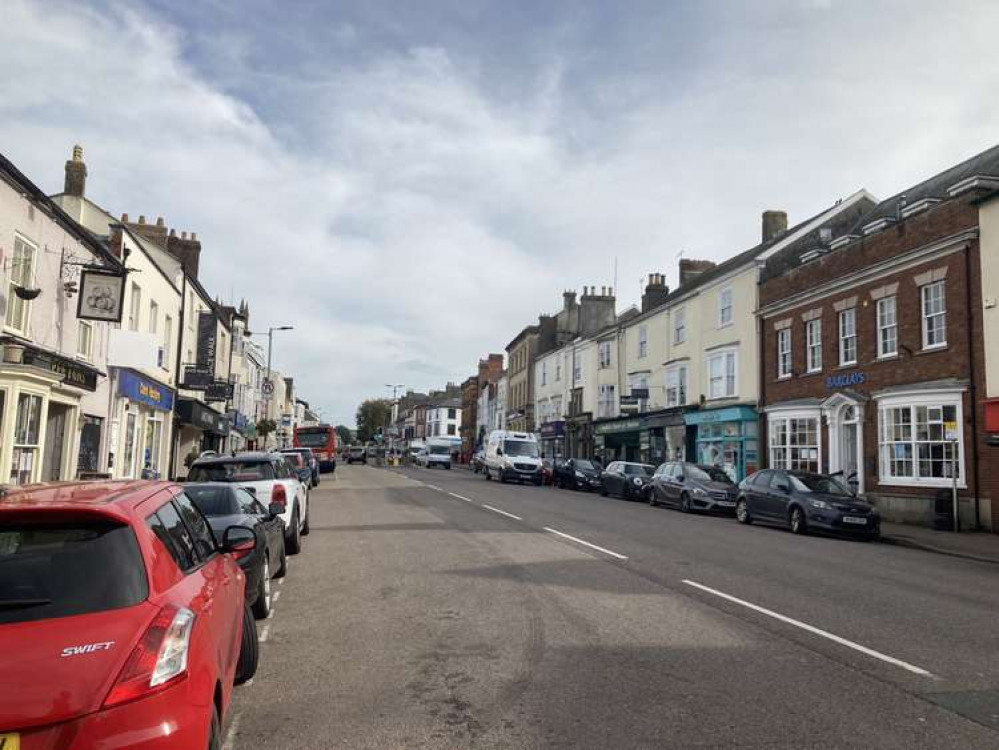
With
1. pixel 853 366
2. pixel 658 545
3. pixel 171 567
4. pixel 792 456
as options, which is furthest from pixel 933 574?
pixel 792 456

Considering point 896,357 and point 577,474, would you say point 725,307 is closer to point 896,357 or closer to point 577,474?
point 577,474

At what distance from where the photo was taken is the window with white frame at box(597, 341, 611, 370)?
46.8 metres

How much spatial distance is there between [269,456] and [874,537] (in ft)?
44.0

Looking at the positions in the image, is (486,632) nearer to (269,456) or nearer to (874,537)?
(269,456)

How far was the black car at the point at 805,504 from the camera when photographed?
687 inches

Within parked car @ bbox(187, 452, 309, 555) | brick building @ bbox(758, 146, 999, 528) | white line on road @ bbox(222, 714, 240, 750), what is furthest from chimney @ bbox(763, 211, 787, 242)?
white line on road @ bbox(222, 714, 240, 750)

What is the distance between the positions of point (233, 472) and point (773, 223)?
98.3 feet

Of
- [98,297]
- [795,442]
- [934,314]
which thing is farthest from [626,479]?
[98,297]

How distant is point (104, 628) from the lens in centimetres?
315

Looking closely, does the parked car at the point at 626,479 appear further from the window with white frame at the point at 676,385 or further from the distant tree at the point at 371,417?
the distant tree at the point at 371,417

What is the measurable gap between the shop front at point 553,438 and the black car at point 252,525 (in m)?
44.4

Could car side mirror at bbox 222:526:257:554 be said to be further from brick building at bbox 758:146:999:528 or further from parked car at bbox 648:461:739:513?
parked car at bbox 648:461:739:513

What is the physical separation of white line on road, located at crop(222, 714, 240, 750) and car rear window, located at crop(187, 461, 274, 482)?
7314 millimetres

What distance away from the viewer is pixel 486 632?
281 inches
